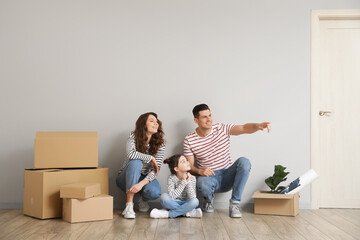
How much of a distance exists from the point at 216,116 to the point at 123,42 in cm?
109

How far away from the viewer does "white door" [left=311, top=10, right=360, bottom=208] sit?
3801 millimetres

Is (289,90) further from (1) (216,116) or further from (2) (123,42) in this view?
(2) (123,42)

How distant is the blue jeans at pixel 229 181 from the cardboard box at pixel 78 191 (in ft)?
2.97

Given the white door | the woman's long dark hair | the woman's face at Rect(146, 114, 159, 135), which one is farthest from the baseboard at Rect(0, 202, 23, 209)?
the white door

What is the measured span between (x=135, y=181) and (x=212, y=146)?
2.43ft

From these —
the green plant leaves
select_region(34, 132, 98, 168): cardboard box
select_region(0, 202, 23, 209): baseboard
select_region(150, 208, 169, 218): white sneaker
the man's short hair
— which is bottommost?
select_region(0, 202, 23, 209): baseboard

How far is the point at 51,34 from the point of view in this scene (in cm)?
387

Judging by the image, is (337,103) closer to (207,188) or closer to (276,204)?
(276,204)

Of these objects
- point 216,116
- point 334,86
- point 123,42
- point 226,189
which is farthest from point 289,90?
point 123,42

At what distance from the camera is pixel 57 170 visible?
3314mm

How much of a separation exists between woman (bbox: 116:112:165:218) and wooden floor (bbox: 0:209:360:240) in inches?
8.1

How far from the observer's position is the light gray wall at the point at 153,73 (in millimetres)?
3787

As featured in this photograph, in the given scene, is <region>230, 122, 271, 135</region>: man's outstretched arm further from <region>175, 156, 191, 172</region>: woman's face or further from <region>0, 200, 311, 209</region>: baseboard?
<region>0, 200, 311, 209</region>: baseboard

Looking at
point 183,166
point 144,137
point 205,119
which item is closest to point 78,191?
point 144,137
